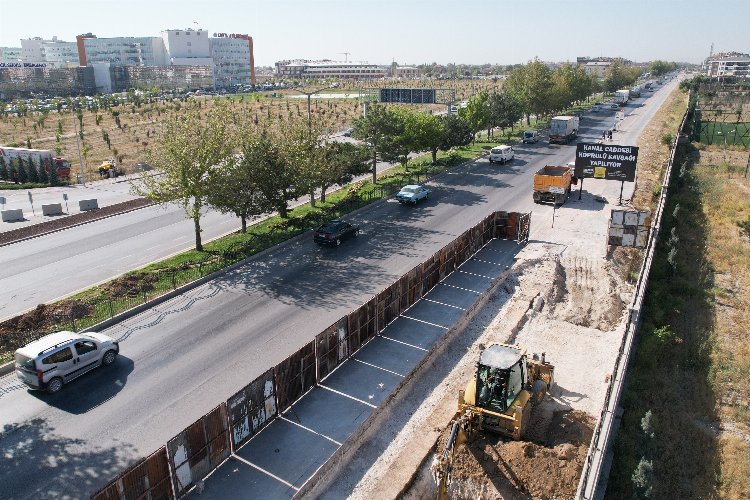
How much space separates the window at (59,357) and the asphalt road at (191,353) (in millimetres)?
1023

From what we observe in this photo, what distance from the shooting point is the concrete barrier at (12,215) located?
38.6m

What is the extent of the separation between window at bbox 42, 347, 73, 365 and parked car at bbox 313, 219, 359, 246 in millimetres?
15641

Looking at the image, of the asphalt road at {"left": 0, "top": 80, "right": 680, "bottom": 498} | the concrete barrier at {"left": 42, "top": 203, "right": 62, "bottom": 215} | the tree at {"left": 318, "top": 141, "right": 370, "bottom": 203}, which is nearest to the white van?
the tree at {"left": 318, "top": 141, "right": 370, "bottom": 203}

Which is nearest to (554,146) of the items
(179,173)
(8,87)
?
(179,173)

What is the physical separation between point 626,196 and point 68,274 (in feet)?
125

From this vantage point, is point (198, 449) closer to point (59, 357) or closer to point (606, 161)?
point (59, 357)

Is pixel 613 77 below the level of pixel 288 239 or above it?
above

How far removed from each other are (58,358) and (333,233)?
1647 cm

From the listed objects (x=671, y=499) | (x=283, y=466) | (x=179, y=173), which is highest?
(x=179, y=173)

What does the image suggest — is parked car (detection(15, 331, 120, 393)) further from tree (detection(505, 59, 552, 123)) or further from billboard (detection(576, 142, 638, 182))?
tree (detection(505, 59, 552, 123))

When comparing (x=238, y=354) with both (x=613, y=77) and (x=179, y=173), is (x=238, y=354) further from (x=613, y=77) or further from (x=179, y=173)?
(x=613, y=77)

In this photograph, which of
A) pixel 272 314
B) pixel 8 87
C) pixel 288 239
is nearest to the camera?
pixel 272 314

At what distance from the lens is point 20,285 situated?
88.8ft

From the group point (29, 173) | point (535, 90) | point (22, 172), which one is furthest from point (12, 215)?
point (535, 90)
